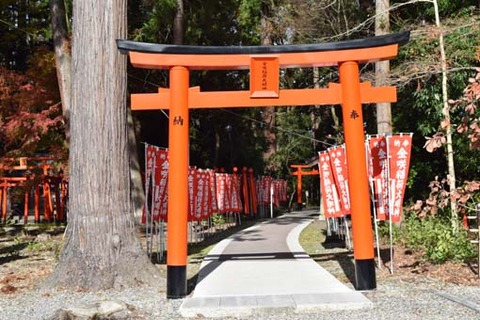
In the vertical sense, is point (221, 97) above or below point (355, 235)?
above

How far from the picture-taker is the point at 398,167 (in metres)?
8.75

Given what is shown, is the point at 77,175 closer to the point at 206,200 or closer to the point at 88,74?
the point at 88,74

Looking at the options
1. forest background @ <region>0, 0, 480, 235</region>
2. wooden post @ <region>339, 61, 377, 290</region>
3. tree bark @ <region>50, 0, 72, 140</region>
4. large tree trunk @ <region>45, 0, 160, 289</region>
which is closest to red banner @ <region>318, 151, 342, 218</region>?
forest background @ <region>0, 0, 480, 235</region>

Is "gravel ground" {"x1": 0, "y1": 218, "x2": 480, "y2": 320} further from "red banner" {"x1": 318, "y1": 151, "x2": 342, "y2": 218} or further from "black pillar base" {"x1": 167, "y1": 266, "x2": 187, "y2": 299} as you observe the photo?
"red banner" {"x1": 318, "y1": 151, "x2": 342, "y2": 218}

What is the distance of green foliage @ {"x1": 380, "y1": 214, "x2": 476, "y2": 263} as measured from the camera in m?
8.16

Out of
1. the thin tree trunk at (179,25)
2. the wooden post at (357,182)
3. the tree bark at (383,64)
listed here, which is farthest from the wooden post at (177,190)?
the thin tree trunk at (179,25)

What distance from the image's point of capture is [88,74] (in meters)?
7.60

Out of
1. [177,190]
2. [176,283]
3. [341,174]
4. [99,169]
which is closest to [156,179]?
[99,169]

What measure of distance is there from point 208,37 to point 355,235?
14.1m

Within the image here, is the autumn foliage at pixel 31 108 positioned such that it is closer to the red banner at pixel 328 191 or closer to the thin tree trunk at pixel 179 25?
the thin tree trunk at pixel 179 25

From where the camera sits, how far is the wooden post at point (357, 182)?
689 centimetres

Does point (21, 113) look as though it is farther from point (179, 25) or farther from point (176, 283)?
point (176, 283)

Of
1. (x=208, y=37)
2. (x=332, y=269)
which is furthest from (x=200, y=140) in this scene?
(x=332, y=269)

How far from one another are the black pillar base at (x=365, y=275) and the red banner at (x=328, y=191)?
3948mm
